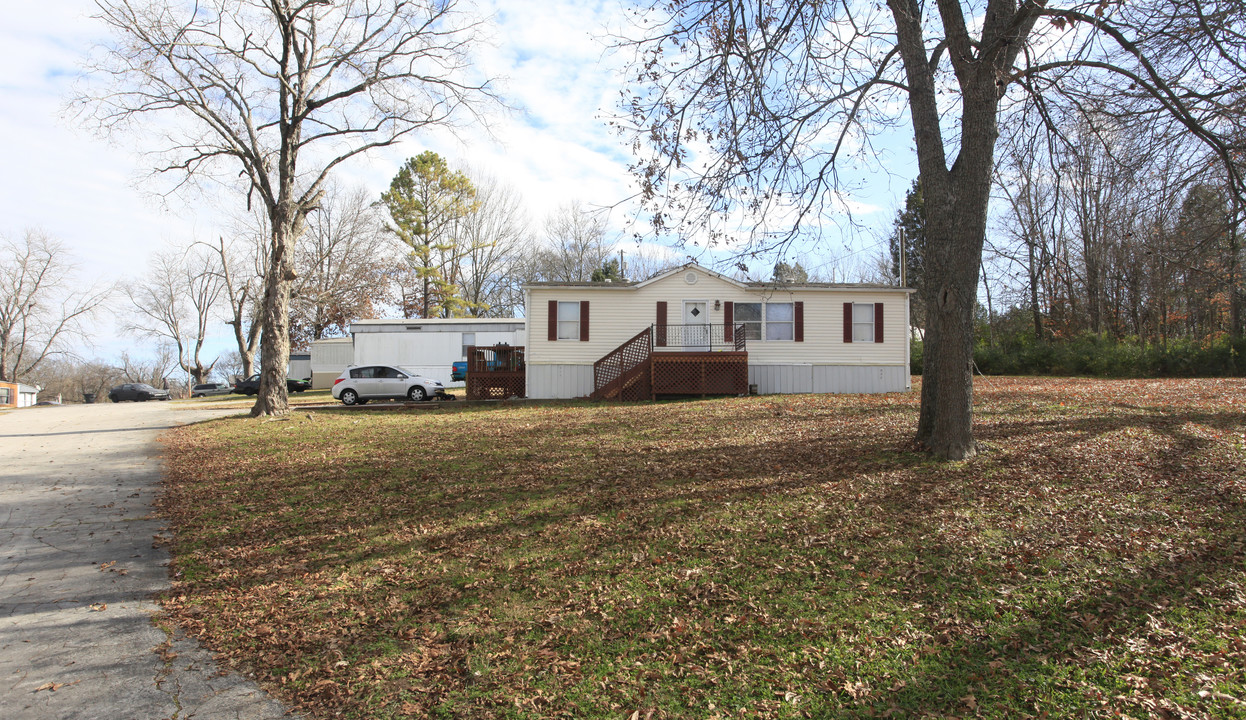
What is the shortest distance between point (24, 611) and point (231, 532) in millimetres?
1867

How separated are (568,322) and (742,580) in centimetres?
1678

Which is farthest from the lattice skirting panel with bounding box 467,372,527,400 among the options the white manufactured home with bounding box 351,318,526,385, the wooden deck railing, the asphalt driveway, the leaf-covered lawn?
the asphalt driveway

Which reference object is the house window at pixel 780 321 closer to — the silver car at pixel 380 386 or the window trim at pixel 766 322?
the window trim at pixel 766 322

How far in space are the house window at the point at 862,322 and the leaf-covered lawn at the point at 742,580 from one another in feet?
38.8

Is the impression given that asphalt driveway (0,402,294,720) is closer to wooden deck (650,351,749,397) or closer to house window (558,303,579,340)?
wooden deck (650,351,749,397)

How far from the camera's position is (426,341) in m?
28.9

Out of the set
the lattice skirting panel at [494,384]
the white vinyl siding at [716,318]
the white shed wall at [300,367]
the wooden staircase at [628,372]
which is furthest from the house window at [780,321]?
the white shed wall at [300,367]

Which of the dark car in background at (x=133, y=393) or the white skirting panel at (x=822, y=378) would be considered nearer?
the white skirting panel at (x=822, y=378)

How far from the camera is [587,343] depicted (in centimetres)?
2092

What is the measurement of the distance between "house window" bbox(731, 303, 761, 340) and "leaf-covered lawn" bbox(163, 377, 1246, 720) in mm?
11825

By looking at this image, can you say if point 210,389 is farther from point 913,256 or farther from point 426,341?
point 913,256

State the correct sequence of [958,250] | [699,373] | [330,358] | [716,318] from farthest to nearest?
[330,358] < [716,318] < [699,373] < [958,250]

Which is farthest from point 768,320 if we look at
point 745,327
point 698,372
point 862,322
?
point 698,372

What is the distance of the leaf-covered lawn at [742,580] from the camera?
11.0 feet
